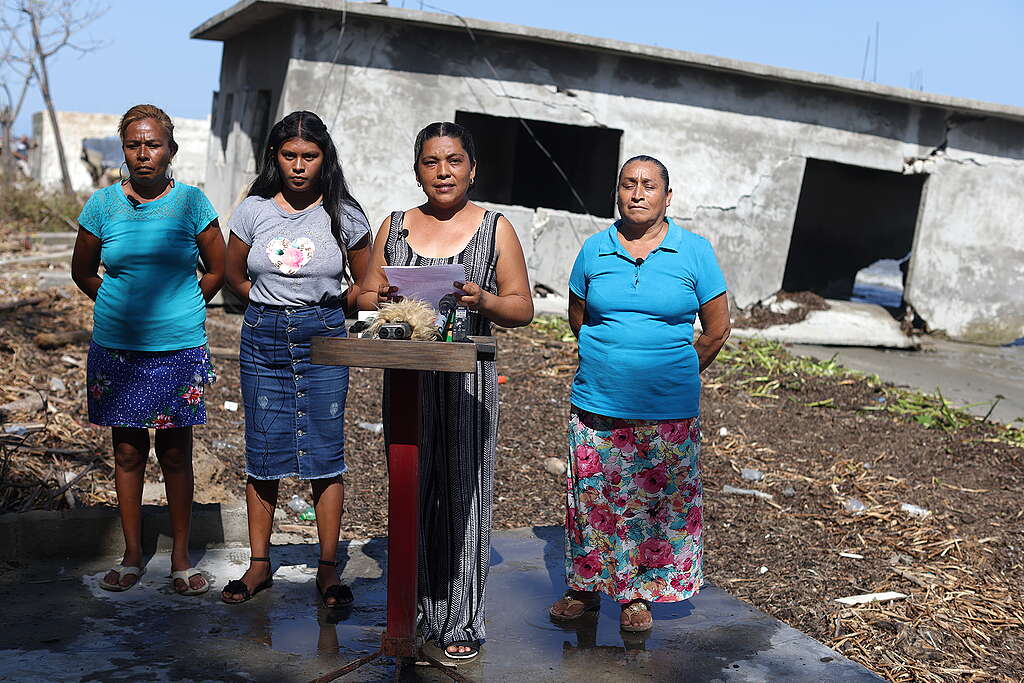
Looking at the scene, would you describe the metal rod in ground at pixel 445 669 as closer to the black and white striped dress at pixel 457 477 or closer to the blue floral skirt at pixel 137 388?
the black and white striped dress at pixel 457 477

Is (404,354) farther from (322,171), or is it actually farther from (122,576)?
(122,576)

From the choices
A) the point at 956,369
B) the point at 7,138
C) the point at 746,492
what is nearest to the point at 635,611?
the point at 746,492

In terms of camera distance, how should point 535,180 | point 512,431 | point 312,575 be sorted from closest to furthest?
point 312,575, point 512,431, point 535,180

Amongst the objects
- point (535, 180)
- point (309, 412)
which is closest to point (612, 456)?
point (309, 412)

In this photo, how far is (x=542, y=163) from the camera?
1747 cm

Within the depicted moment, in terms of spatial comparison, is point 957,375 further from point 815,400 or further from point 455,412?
point 455,412

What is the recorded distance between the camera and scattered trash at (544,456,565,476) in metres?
6.79

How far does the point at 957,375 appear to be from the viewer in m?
11.5

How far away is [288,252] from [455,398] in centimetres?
93

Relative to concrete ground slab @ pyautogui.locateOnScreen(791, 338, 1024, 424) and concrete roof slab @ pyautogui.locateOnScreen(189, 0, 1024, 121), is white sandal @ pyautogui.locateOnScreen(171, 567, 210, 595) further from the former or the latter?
concrete roof slab @ pyautogui.locateOnScreen(189, 0, 1024, 121)

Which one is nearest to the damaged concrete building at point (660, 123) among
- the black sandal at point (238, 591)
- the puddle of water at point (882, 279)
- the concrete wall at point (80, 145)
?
the black sandal at point (238, 591)

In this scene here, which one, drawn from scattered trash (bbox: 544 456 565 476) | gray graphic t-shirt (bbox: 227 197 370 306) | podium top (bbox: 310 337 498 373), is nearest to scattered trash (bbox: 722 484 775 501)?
scattered trash (bbox: 544 456 565 476)

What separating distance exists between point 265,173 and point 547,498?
3107 millimetres

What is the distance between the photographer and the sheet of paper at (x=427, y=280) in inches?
124
